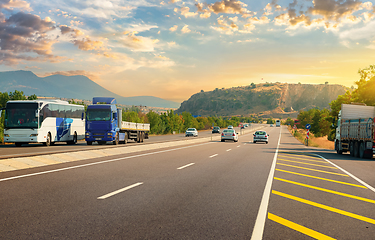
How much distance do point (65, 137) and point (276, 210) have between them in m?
24.4

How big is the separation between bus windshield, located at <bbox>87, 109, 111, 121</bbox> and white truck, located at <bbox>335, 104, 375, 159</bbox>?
18.6 m

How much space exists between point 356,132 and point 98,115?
64.3ft

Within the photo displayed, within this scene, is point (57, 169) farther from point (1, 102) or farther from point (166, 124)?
point (1, 102)

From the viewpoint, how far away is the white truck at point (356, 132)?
20172 millimetres

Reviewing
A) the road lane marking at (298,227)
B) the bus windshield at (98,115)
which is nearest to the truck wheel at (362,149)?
the road lane marking at (298,227)

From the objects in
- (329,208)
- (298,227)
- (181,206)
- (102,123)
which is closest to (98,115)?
(102,123)

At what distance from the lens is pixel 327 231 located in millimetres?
5000

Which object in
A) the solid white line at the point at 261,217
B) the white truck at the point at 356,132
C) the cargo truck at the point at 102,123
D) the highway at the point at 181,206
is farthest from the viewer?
the cargo truck at the point at 102,123

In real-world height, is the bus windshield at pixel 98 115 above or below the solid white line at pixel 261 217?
above

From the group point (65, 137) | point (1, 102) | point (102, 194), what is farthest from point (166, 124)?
Answer: point (102, 194)

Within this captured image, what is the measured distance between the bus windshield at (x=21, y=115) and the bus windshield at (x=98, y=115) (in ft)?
13.9

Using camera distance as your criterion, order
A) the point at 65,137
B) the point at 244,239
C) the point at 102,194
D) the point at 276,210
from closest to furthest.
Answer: the point at 244,239
the point at 276,210
the point at 102,194
the point at 65,137

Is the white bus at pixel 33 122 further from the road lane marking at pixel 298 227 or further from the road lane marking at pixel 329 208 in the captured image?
the road lane marking at pixel 298 227

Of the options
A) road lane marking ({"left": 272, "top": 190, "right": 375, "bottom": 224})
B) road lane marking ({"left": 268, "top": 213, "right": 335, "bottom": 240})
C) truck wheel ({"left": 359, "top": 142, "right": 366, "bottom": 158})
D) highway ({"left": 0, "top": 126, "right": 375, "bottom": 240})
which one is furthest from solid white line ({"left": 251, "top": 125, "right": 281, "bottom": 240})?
truck wheel ({"left": 359, "top": 142, "right": 366, "bottom": 158})
